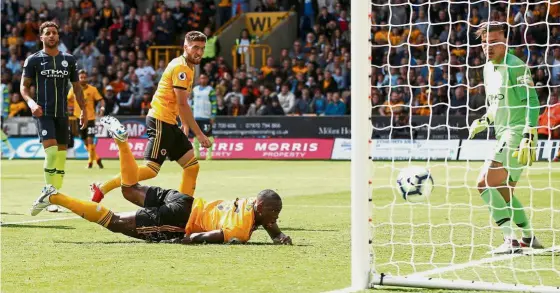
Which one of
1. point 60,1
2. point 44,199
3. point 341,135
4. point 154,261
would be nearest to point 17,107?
point 60,1

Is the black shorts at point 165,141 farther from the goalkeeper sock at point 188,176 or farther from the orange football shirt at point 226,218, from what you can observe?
the orange football shirt at point 226,218

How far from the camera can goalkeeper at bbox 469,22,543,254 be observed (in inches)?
349

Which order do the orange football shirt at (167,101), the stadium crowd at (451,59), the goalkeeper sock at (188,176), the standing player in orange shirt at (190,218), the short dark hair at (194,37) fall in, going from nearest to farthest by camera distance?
the standing player in orange shirt at (190,218) < the short dark hair at (194,37) < the orange football shirt at (167,101) < the goalkeeper sock at (188,176) < the stadium crowd at (451,59)

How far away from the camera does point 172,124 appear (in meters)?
11.0

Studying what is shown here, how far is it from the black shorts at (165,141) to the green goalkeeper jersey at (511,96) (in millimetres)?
3408

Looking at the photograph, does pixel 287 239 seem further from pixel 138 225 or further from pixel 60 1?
pixel 60 1

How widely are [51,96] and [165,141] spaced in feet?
6.02

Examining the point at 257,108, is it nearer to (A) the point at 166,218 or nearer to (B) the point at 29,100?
(B) the point at 29,100

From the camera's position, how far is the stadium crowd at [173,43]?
95.5ft

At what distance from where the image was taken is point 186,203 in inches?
362

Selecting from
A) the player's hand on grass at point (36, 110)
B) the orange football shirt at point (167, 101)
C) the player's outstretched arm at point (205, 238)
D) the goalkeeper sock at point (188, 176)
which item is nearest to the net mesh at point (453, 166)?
the player's outstretched arm at point (205, 238)

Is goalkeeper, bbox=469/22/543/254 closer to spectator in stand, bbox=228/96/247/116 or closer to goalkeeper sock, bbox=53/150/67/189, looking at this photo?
goalkeeper sock, bbox=53/150/67/189

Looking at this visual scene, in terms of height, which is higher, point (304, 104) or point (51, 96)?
point (51, 96)

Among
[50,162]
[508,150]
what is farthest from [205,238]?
[50,162]
